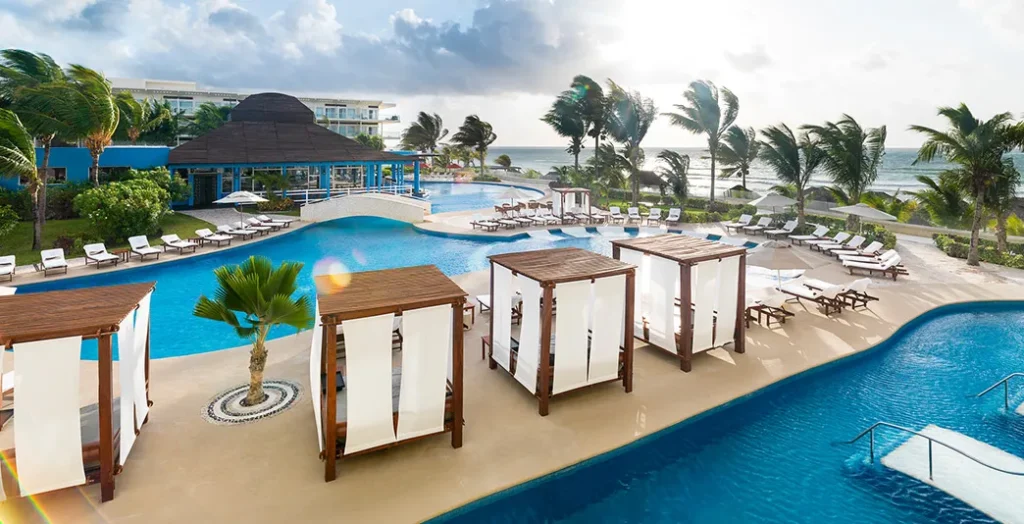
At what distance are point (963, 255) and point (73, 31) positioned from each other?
53.3 meters

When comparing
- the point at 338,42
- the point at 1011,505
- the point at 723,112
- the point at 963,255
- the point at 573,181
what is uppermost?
the point at 338,42

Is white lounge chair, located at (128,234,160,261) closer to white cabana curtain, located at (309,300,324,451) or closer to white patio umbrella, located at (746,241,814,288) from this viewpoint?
white cabana curtain, located at (309,300,324,451)

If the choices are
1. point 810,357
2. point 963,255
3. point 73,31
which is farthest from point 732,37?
point 73,31

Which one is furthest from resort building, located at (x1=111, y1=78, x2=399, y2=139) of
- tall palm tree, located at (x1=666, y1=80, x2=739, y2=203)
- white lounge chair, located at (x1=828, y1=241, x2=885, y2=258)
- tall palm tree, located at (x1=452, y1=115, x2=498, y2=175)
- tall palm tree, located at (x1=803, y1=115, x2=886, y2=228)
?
white lounge chair, located at (x1=828, y1=241, x2=885, y2=258)

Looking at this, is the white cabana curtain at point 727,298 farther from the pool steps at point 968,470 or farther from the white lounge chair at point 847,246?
the white lounge chair at point 847,246

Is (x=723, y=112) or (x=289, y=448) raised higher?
(x=723, y=112)

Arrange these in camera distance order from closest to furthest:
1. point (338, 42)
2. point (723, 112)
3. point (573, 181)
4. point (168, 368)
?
point (168, 368) → point (723, 112) → point (573, 181) → point (338, 42)

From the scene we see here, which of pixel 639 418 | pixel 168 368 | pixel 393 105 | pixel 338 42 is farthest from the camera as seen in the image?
pixel 393 105

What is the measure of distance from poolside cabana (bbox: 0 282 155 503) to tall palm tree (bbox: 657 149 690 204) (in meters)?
24.7

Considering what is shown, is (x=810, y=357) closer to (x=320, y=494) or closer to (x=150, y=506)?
(x=320, y=494)

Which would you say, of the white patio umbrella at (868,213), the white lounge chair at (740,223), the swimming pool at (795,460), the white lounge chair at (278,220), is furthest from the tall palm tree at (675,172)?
the swimming pool at (795,460)

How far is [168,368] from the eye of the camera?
23.8 feet

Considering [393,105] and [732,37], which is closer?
[732,37]

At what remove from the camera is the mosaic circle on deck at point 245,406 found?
19.2 ft
